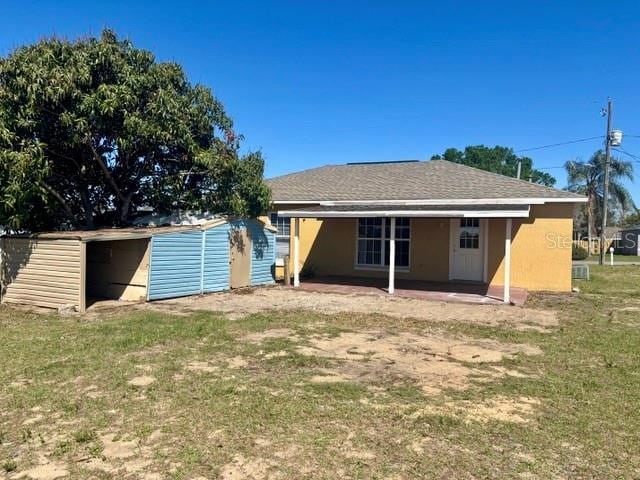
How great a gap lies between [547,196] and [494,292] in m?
3.33

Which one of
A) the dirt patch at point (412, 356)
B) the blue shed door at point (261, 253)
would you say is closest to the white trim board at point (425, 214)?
the blue shed door at point (261, 253)

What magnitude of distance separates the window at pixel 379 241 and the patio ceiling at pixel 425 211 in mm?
1436

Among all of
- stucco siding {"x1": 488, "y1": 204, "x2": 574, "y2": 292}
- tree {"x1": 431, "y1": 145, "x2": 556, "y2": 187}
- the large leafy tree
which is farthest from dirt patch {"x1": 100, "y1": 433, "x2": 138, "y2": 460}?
tree {"x1": 431, "y1": 145, "x2": 556, "y2": 187}

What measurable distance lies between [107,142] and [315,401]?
418 inches

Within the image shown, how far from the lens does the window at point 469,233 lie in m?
14.6

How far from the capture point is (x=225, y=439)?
13.2 ft

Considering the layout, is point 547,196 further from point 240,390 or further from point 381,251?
point 240,390

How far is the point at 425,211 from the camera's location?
12.5 meters

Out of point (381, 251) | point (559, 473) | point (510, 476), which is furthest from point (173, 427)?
point (381, 251)

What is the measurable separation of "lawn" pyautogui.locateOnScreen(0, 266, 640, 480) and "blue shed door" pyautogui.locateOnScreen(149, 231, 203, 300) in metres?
2.71

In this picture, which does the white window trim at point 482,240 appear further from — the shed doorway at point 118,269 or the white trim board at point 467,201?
the shed doorway at point 118,269

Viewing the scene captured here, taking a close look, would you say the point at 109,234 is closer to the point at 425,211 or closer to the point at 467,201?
the point at 425,211

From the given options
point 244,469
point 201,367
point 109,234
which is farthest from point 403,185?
point 244,469

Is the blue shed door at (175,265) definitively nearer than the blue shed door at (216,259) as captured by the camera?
Yes
